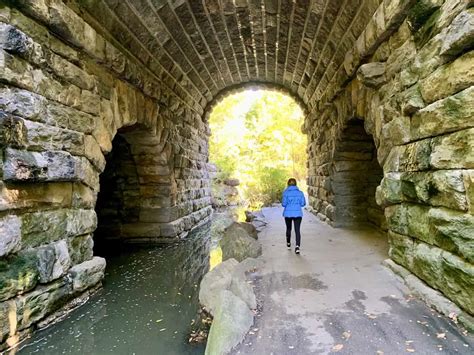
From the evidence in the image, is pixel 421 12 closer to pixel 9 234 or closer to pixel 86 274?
pixel 9 234

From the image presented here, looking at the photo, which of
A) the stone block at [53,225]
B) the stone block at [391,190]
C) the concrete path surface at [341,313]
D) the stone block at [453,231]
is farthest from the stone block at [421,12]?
the stone block at [53,225]

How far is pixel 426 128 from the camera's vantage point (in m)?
2.74

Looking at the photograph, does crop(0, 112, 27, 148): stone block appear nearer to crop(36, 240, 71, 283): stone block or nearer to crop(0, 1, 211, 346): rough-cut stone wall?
crop(0, 1, 211, 346): rough-cut stone wall

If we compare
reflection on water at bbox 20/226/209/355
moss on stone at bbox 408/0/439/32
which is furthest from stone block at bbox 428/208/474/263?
reflection on water at bbox 20/226/209/355

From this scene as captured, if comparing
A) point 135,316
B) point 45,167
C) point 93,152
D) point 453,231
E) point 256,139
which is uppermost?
point 256,139

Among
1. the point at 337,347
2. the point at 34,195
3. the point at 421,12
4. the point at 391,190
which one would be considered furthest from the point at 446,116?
the point at 34,195

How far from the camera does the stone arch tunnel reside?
2477 mm

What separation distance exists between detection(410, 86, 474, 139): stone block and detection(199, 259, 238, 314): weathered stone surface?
7.48ft

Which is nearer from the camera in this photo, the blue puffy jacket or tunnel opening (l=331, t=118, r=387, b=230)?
the blue puffy jacket

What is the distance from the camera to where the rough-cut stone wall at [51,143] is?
2.70 meters

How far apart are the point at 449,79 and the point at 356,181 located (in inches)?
161

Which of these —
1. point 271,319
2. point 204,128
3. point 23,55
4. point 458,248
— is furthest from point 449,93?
point 204,128

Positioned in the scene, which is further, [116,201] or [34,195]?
[116,201]

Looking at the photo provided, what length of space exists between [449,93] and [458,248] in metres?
1.12
